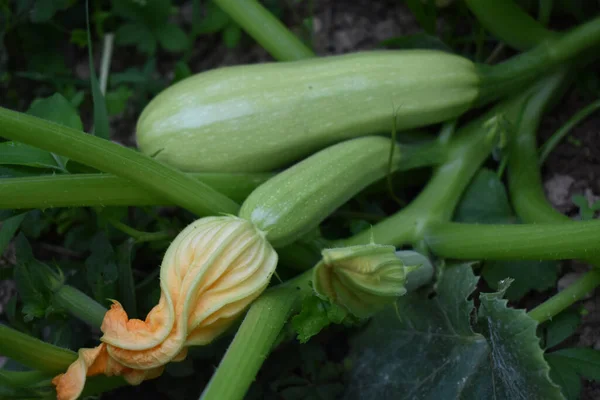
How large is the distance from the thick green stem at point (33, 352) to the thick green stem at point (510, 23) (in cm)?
132

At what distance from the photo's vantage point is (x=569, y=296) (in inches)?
64.3

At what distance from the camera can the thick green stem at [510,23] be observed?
6.26 feet

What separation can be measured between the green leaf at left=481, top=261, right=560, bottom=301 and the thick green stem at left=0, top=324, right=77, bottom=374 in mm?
985

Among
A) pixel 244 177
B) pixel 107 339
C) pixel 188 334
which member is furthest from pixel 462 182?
pixel 107 339

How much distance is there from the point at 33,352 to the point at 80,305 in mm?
204

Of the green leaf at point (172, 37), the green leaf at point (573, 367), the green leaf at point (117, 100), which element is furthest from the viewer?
the green leaf at point (172, 37)

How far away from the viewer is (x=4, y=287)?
2061 mm

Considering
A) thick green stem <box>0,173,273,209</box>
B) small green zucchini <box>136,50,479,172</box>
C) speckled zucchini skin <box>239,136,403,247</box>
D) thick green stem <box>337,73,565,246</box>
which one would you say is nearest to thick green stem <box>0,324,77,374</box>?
thick green stem <box>0,173,273,209</box>

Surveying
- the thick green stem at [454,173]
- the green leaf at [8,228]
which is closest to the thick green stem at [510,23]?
the thick green stem at [454,173]

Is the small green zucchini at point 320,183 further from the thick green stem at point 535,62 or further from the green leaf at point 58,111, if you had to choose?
the green leaf at point 58,111

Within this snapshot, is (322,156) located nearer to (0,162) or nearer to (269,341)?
(269,341)

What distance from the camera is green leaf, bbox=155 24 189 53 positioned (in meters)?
2.22

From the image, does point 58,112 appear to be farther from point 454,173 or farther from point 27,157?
point 454,173

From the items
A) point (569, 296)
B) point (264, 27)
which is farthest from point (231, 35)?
point (569, 296)
